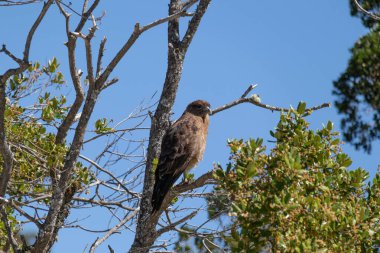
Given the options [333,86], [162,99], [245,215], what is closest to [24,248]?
[162,99]

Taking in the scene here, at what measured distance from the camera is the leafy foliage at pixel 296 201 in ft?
15.3

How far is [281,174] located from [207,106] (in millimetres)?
5188

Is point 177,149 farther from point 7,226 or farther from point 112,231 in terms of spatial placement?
point 7,226

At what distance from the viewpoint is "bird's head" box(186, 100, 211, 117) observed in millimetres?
10025

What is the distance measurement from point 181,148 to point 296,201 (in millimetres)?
4006

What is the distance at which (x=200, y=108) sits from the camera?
397 inches

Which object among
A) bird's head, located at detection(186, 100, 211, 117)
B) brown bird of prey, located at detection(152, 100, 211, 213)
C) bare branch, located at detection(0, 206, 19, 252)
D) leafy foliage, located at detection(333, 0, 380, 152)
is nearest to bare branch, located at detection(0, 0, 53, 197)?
bare branch, located at detection(0, 206, 19, 252)

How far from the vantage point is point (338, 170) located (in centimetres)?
546

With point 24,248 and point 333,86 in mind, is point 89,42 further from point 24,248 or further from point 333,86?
point 333,86

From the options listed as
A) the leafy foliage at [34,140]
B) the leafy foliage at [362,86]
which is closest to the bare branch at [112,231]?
the leafy foliage at [34,140]

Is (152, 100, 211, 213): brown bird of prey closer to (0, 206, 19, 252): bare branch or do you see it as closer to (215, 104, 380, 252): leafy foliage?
(0, 206, 19, 252): bare branch

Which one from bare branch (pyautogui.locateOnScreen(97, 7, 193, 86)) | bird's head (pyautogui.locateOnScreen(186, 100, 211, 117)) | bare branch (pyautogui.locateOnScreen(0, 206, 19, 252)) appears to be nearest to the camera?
bare branch (pyautogui.locateOnScreen(97, 7, 193, 86))

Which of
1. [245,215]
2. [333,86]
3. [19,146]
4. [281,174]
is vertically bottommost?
[245,215]

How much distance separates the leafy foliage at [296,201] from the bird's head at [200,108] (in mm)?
4562
